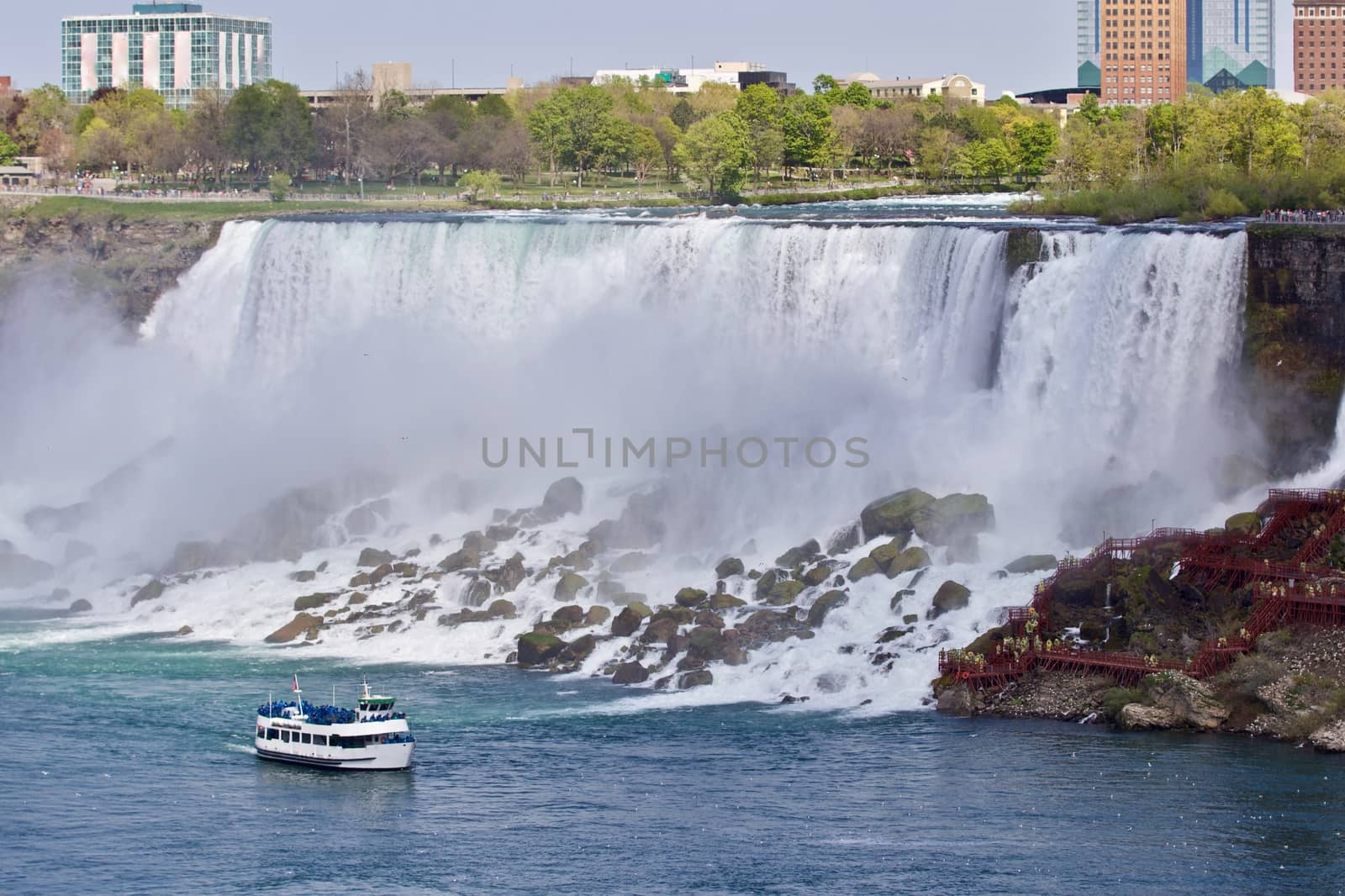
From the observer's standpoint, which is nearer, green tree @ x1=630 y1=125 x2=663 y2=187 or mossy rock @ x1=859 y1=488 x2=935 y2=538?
mossy rock @ x1=859 y1=488 x2=935 y2=538

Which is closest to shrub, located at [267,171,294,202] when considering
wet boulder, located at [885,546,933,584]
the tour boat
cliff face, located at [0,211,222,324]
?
cliff face, located at [0,211,222,324]

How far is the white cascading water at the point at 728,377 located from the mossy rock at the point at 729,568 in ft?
4.10

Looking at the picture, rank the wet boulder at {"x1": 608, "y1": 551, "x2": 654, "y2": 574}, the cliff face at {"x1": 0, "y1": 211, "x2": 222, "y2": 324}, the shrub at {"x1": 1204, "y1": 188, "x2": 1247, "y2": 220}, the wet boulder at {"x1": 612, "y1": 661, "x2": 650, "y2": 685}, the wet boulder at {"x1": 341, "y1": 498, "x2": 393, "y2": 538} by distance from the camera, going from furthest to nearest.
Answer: the cliff face at {"x1": 0, "y1": 211, "x2": 222, "y2": 324} < the shrub at {"x1": 1204, "y1": 188, "x2": 1247, "y2": 220} < the wet boulder at {"x1": 341, "y1": 498, "x2": 393, "y2": 538} < the wet boulder at {"x1": 608, "y1": 551, "x2": 654, "y2": 574} < the wet boulder at {"x1": 612, "y1": 661, "x2": 650, "y2": 685}

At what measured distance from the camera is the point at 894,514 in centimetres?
5381

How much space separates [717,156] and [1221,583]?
6948 centimetres

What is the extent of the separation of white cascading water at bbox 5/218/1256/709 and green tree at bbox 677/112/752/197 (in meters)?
33.8

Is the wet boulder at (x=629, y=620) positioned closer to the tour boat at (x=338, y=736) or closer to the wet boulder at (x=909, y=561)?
the wet boulder at (x=909, y=561)

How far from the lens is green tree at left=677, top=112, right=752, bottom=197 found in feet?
369

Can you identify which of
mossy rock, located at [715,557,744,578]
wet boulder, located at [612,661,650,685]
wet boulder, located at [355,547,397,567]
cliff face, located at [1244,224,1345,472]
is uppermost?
cliff face, located at [1244,224,1345,472]

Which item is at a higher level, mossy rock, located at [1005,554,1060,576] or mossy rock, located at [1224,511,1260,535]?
mossy rock, located at [1224,511,1260,535]

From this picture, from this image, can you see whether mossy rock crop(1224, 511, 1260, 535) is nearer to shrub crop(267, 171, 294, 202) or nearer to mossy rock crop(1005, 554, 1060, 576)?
mossy rock crop(1005, 554, 1060, 576)

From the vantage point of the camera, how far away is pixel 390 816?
39.0m

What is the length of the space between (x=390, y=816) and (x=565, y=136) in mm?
85839

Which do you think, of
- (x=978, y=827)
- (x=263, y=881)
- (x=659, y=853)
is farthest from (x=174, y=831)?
(x=978, y=827)
